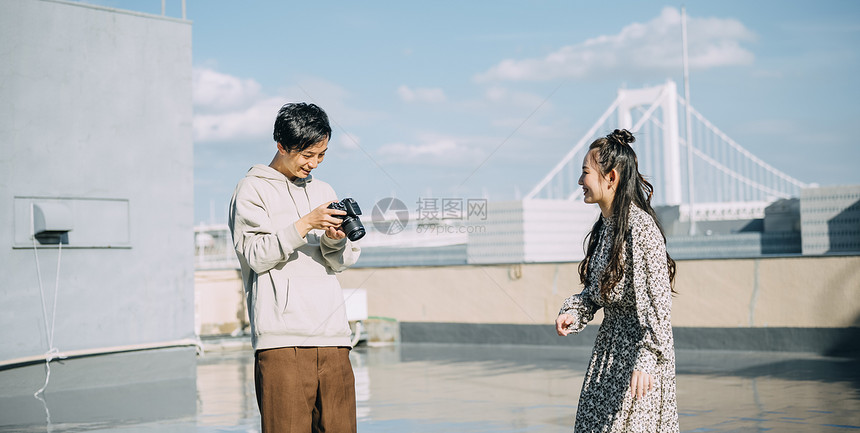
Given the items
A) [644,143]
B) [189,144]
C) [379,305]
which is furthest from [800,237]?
[189,144]

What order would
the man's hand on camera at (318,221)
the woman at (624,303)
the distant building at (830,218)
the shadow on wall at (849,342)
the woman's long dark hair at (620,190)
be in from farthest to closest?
the distant building at (830,218) → the shadow on wall at (849,342) → the woman's long dark hair at (620,190) → the woman at (624,303) → the man's hand on camera at (318,221)

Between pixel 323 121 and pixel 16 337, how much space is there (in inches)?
220

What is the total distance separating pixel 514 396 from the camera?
672 centimetres

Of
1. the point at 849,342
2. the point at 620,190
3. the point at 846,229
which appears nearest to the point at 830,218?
the point at 846,229

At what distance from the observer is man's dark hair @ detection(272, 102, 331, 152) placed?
2.67m

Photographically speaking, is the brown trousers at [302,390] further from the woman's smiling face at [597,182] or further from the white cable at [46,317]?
the white cable at [46,317]

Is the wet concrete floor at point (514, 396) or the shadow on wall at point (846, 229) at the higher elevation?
the shadow on wall at point (846, 229)

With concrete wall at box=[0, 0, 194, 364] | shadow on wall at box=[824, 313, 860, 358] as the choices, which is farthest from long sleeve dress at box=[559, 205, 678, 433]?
shadow on wall at box=[824, 313, 860, 358]

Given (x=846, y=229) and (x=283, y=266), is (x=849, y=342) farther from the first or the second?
(x=846, y=229)

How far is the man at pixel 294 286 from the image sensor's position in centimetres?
262

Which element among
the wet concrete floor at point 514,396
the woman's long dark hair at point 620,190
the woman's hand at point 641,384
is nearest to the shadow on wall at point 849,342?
the wet concrete floor at point 514,396

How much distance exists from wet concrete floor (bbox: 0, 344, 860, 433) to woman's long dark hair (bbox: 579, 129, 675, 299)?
8.53 feet

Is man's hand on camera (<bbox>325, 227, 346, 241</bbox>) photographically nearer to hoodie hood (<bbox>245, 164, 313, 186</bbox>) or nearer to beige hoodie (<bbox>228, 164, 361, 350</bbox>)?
beige hoodie (<bbox>228, 164, 361, 350</bbox>)

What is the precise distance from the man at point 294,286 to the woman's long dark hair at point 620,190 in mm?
809
